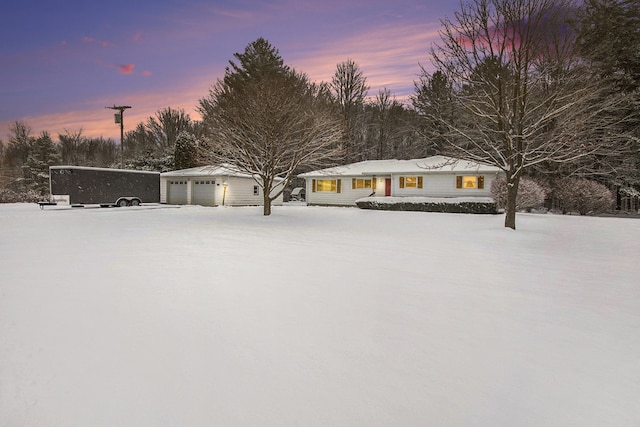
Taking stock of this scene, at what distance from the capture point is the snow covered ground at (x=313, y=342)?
2.40 m

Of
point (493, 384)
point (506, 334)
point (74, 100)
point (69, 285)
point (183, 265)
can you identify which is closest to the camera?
point (493, 384)

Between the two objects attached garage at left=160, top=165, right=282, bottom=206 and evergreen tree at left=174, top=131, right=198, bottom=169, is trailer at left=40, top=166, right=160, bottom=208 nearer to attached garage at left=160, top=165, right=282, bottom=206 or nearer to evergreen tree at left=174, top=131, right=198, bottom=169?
attached garage at left=160, top=165, right=282, bottom=206

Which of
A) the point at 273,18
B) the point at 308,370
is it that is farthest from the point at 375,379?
the point at 273,18

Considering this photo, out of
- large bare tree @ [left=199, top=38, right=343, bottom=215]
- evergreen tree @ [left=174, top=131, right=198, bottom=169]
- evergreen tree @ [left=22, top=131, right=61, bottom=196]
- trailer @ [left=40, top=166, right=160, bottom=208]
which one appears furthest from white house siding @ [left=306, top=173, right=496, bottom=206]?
evergreen tree @ [left=22, top=131, right=61, bottom=196]

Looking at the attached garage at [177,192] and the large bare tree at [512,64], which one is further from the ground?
the large bare tree at [512,64]

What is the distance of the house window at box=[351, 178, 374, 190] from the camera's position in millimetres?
27188

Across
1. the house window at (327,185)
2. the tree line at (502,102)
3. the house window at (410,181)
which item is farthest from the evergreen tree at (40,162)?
the house window at (410,181)

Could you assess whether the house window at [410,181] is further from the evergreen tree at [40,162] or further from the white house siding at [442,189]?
the evergreen tree at [40,162]

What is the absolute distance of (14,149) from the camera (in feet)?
157

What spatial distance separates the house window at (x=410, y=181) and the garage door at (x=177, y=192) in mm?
17770

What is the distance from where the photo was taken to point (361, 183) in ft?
90.3

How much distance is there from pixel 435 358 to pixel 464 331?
795 millimetres

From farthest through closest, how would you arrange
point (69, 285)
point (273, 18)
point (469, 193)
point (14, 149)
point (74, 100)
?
point (14, 149), point (74, 100), point (469, 193), point (273, 18), point (69, 285)

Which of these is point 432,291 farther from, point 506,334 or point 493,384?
point 493,384
